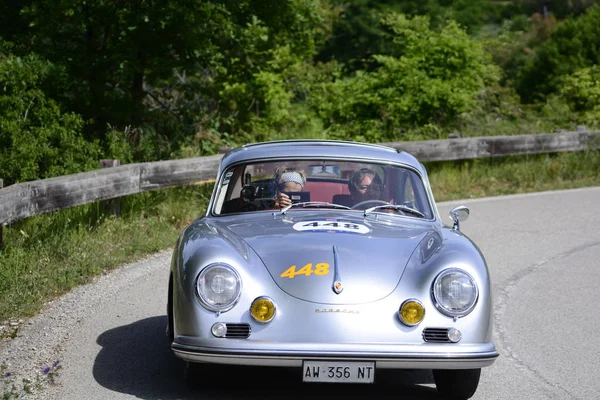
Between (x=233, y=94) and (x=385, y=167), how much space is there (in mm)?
15507

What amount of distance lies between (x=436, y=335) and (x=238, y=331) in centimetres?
105

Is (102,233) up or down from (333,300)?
down

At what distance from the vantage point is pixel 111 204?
11523 mm

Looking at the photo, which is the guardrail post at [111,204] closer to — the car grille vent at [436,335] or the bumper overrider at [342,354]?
the bumper overrider at [342,354]

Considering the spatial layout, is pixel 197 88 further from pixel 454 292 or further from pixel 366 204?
pixel 454 292

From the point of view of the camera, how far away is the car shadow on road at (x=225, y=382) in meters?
5.77

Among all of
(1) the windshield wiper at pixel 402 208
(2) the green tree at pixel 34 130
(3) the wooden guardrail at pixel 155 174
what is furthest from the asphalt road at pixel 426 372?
(2) the green tree at pixel 34 130

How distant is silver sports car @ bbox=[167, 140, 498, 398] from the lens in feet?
17.2

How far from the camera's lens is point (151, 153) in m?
16.1

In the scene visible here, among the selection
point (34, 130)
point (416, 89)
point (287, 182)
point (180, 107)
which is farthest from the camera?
point (416, 89)

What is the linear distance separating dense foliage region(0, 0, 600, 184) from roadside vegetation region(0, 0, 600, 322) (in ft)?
0.11

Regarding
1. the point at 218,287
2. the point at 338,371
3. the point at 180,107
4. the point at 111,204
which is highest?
the point at 218,287

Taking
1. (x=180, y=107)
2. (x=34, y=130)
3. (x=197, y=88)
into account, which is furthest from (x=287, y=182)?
(x=180, y=107)

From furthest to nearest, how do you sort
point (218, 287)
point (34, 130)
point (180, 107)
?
point (180, 107), point (34, 130), point (218, 287)
